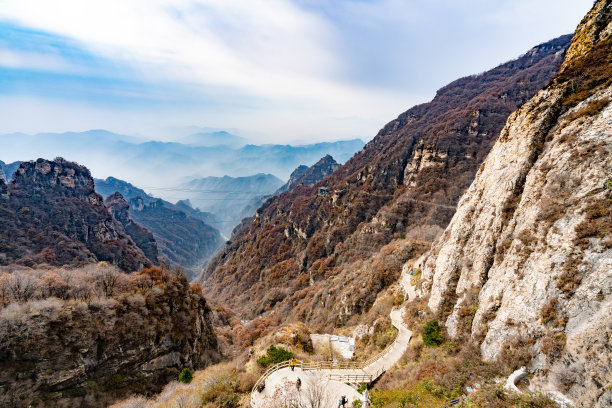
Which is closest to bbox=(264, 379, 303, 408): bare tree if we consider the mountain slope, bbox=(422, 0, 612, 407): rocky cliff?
bbox=(422, 0, 612, 407): rocky cliff

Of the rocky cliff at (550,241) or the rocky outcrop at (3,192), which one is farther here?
the rocky outcrop at (3,192)

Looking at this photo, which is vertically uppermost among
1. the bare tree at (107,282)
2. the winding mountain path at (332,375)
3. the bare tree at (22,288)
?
the bare tree at (22,288)

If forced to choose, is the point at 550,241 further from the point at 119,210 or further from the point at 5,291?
the point at 119,210

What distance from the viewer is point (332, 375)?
61.1 feet

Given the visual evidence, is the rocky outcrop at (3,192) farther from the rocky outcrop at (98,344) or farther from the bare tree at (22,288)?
the bare tree at (22,288)

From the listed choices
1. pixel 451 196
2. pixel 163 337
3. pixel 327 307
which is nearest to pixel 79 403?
pixel 163 337

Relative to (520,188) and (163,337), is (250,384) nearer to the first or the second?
(163,337)

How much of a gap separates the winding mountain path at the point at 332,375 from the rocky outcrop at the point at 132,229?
167260mm

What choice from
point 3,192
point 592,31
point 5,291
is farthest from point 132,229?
point 592,31

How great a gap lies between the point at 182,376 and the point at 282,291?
58559 mm

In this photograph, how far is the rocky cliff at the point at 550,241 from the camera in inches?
410

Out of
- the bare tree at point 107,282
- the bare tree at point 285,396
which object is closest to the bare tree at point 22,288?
the bare tree at point 107,282

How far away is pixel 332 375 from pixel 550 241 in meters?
16.1

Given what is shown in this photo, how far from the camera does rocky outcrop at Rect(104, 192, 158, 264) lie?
162 metres
